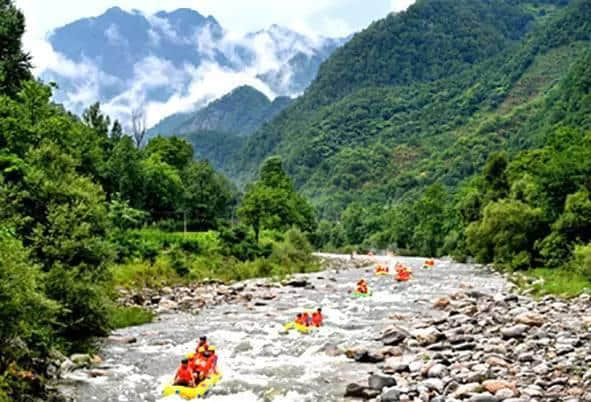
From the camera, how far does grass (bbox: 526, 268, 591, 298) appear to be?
26547mm

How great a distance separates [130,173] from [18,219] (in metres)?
45.8

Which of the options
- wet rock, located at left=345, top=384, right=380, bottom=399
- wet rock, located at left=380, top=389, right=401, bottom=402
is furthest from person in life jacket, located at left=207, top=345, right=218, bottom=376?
wet rock, located at left=380, top=389, right=401, bottom=402

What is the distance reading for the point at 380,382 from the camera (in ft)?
46.5

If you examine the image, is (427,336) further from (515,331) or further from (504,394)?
(504,394)

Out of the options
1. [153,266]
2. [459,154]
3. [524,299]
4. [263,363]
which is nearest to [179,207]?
[153,266]

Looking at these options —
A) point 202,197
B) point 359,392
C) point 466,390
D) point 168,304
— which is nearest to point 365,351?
point 359,392

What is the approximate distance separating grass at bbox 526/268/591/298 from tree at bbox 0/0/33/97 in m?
29.8

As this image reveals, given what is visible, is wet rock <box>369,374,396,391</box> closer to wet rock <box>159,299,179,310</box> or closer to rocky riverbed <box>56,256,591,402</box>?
rocky riverbed <box>56,256,591,402</box>

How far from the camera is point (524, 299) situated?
2694 cm

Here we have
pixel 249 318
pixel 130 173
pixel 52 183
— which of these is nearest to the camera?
pixel 52 183

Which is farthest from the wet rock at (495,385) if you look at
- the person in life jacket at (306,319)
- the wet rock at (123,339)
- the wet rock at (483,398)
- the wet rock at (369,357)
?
the wet rock at (123,339)

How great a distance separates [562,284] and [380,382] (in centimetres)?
1802

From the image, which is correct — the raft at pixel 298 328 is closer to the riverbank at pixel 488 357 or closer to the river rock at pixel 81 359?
the riverbank at pixel 488 357

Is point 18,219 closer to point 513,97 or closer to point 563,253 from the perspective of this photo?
point 563,253
